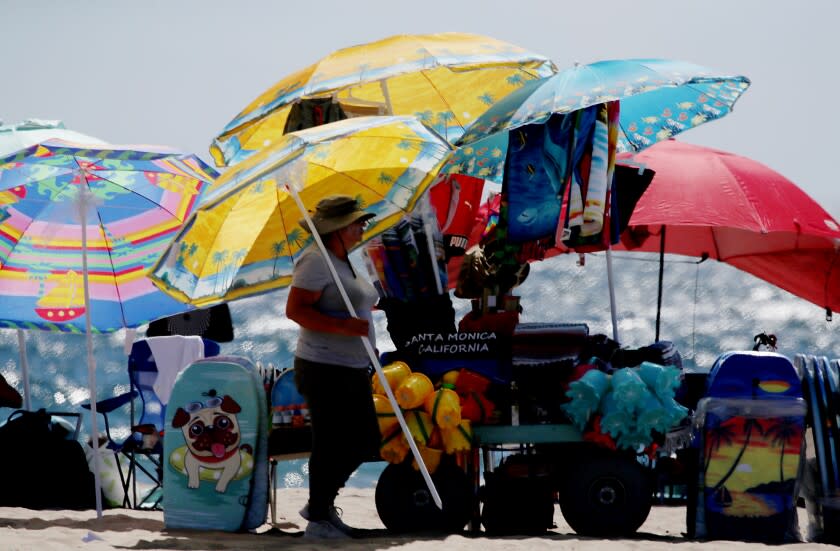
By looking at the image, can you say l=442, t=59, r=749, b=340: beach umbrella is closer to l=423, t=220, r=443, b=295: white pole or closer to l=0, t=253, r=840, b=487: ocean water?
l=423, t=220, r=443, b=295: white pole

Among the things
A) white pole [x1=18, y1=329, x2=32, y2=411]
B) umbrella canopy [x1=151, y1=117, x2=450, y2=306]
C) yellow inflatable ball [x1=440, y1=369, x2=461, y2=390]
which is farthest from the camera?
white pole [x1=18, y1=329, x2=32, y2=411]

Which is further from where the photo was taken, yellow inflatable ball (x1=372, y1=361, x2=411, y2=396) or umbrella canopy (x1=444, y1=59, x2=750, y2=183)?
umbrella canopy (x1=444, y1=59, x2=750, y2=183)

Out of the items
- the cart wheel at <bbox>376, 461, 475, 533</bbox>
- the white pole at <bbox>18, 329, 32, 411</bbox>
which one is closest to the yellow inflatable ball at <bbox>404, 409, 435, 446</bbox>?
the cart wheel at <bbox>376, 461, 475, 533</bbox>

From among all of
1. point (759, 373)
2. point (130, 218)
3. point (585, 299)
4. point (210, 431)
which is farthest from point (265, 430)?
point (585, 299)

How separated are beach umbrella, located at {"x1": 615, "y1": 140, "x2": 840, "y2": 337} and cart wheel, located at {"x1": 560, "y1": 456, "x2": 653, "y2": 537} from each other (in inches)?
78.2

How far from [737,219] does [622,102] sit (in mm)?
938

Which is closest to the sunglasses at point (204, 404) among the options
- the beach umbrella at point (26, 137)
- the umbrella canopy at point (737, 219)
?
the beach umbrella at point (26, 137)

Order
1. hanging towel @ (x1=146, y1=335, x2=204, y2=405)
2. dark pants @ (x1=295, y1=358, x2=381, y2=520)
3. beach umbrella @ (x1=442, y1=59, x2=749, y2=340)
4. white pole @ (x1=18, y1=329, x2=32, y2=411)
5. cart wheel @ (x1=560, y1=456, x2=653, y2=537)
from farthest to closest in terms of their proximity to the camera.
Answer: hanging towel @ (x1=146, y1=335, x2=204, y2=405) → white pole @ (x1=18, y1=329, x2=32, y2=411) → beach umbrella @ (x1=442, y1=59, x2=749, y2=340) → cart wheel @ (x1=560, y1=456, x2=653, y2=537) → dark pants @ (x1=295, y1=358, x2=381, y2=520)

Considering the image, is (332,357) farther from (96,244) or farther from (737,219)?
(737,219)

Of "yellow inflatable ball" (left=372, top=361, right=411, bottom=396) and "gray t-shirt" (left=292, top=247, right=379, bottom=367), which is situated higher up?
"gray t-shirt" (left=292, top=247, right=379, bottom=367)

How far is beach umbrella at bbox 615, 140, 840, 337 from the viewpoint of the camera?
8359 millimetres

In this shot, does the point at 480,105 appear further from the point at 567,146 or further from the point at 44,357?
the point at 44,357

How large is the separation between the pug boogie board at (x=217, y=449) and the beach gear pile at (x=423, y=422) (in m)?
0.65

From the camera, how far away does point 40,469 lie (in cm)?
820
